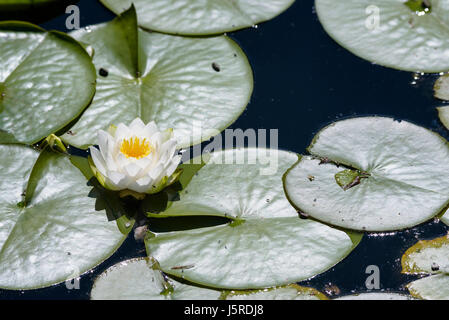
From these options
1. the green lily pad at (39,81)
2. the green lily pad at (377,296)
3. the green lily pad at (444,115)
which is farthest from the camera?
the green lily pad at (444,115)

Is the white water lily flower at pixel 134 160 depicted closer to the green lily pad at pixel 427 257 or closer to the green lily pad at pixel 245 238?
the green lily pad at pixel 245 238

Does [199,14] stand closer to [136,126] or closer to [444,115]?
[136,126]

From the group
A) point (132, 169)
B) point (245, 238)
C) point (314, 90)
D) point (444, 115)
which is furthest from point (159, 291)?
point (444, 115)

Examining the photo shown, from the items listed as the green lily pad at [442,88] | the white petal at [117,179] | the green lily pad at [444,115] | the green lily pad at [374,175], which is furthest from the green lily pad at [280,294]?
the green lily pad at [442,88]

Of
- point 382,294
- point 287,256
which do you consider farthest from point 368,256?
point 287,256

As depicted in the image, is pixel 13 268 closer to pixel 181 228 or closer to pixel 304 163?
pixel 181 228
